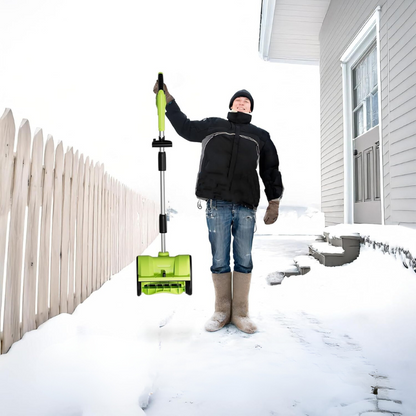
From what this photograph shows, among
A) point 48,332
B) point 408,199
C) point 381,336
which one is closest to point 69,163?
point 48,332

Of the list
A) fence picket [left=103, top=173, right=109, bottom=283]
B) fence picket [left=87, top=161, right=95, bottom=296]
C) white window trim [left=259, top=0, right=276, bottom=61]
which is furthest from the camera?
white window trim [left=259, top=0, right=276, bottom=61]

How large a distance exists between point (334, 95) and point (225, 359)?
6.48 metres

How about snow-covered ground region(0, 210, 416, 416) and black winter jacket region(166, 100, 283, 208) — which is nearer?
snow-covered ground region(0, 210, 416, 416)

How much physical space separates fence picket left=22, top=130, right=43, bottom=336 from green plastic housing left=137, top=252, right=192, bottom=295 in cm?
71

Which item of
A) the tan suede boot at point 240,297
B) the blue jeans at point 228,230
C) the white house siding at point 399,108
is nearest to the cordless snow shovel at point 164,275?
the blue jeans at point 228,230

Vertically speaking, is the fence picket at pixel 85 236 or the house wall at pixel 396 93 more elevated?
the house wall at pixel 396 93

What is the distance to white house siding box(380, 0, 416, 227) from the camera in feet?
13.1

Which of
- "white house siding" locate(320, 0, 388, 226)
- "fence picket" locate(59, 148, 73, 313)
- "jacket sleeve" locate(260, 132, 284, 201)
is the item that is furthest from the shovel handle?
"white house siding" locate(320, 0, 388, 226)

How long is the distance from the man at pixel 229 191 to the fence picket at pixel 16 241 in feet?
3.52

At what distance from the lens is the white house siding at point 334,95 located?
6.12 m

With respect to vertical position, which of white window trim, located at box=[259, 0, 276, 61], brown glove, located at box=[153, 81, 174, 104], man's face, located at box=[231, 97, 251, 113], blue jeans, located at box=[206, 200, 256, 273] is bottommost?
blue jeans, located at box=[206, 200, 256, 273]

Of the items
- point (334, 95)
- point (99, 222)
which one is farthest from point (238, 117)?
point (334, 95)

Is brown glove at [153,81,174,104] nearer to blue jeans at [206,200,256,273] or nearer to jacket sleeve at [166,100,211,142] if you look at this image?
jacket sleeve at [166,100,211,142]

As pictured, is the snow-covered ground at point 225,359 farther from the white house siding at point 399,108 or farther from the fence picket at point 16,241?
the white house siding at point 399,108
